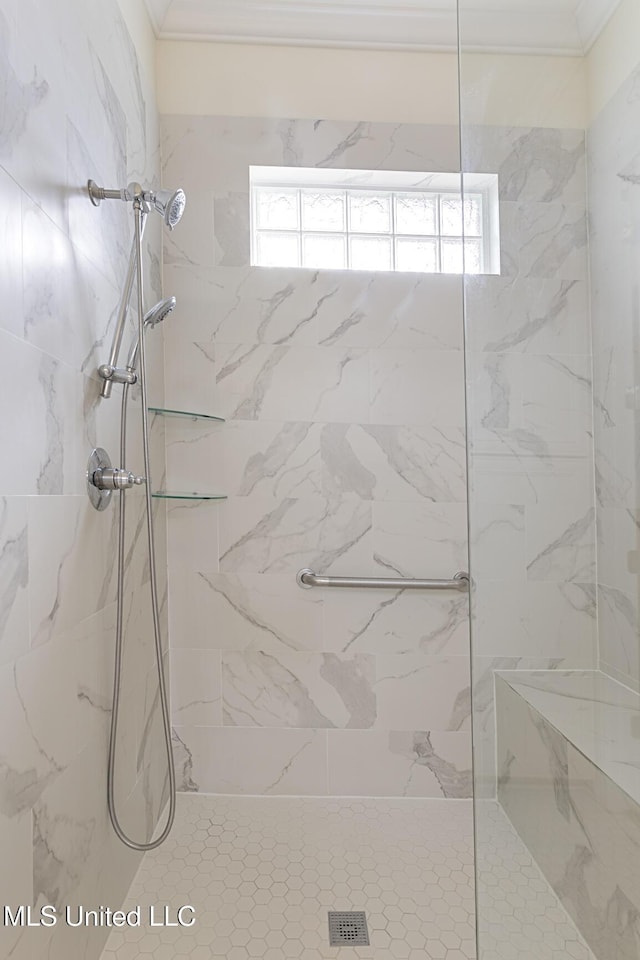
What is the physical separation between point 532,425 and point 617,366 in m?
0.19

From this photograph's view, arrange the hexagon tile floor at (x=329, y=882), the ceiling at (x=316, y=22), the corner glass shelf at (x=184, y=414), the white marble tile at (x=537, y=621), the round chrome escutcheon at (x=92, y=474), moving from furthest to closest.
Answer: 1. the ceiling at (x=316, y=22)
2. the corner glass shelf at (x=184, y=414)
3. the round chrome escutcheon at (x=92, y=474)
4. the hexagon tile floor at (x=329, y=882)
5. the white marble tile at (x=537, y=621)

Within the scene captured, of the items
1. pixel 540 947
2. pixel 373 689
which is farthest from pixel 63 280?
pixel 373 689

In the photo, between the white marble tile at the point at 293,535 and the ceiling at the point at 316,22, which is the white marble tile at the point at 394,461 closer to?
the white marble tile at the point at 293,535

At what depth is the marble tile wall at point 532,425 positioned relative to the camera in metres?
0.86

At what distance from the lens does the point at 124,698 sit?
1.64 metres

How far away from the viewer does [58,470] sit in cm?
124

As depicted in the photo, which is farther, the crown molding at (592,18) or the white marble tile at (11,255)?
the white marble tile at (11,255)

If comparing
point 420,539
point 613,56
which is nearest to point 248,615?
point 420,539

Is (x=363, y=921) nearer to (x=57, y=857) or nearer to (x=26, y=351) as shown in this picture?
(x=57, y=857)

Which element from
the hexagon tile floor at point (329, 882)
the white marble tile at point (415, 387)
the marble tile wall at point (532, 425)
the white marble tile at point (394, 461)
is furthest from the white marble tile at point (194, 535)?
the marble tile wall at point (532, 425)

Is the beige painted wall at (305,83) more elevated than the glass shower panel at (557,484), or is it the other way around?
the beige painted wall at (305,83)

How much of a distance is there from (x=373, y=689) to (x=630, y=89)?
182 cm

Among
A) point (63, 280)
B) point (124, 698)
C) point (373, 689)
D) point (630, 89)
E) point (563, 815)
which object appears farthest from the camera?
point (373, 689)

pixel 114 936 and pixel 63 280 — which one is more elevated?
pixel 63 280
